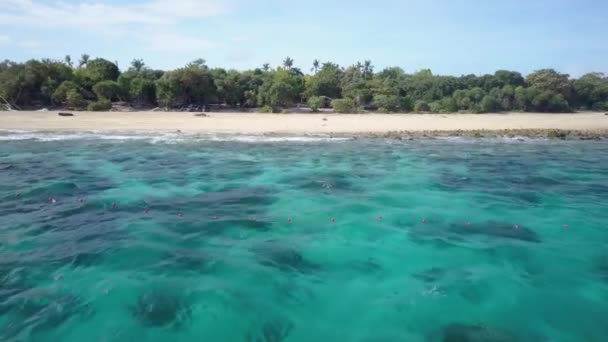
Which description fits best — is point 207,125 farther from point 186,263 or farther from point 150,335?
point 150,335

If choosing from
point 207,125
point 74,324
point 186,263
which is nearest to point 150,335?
point 74,324

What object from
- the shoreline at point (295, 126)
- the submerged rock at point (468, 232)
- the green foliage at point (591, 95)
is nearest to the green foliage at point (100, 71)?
the shoreline at point (295, 126)

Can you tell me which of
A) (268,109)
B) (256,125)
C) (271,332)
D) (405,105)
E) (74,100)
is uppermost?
(405,105)

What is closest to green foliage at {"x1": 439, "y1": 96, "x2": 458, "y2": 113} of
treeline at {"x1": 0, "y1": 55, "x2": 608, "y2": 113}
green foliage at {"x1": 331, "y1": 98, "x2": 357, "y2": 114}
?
treeline at {"x1": 0, "y1": 55, "x2": 608, "y2": 113}

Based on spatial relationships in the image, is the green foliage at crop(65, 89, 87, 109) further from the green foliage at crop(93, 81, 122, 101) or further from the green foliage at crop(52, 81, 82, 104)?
the green foliage at crop(93, 81, 122, 101)

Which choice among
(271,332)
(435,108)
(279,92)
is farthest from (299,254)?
(435,108)

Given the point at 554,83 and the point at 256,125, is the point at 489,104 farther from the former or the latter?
the point at 256,125
